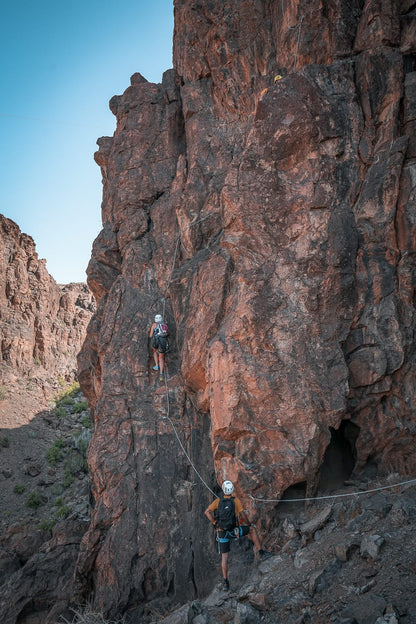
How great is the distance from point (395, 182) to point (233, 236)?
4.17 meters

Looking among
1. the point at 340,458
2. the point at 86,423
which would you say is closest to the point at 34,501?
the point at 86,423

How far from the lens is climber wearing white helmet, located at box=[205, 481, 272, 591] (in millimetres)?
9375

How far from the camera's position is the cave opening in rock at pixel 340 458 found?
11.0m

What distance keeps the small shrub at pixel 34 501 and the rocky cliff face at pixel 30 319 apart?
11.9 m

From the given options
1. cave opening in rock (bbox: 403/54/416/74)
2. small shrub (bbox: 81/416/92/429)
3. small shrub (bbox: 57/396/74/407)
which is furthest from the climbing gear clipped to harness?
small shrub (bbox: 57/396/74/407)

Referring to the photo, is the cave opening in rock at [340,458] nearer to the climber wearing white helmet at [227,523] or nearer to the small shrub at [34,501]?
the climber wearing white helmet at [227,523]

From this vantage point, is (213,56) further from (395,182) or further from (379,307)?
(379,307)

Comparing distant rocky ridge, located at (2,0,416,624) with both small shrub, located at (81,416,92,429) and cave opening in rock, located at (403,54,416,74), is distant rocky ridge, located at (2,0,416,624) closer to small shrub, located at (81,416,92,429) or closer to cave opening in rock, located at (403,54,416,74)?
cave opening in rock, located at (403,54,416,74)

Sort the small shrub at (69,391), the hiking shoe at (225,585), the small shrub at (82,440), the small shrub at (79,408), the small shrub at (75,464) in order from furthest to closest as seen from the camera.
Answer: the small shrub at (69,391), the small shrub at (79,408), the small shrub at (82,440), the small shrub at (75,464), the hiking shoe at (225,585)

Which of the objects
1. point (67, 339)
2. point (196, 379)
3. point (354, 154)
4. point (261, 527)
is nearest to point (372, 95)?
point (354, 154)

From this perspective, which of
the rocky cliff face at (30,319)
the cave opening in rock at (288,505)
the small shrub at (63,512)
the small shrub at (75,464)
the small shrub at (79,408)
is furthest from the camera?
the rocky cliff face at (30,319)

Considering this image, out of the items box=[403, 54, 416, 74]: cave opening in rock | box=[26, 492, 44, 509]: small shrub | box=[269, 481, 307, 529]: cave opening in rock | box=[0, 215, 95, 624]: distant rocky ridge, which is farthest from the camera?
box=[26, 492, 44, 509]: small shrub

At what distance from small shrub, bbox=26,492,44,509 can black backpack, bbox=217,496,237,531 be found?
1553 cm

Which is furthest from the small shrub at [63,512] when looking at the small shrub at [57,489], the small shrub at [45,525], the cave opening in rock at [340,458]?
the cave opening in rock at [340,458]
